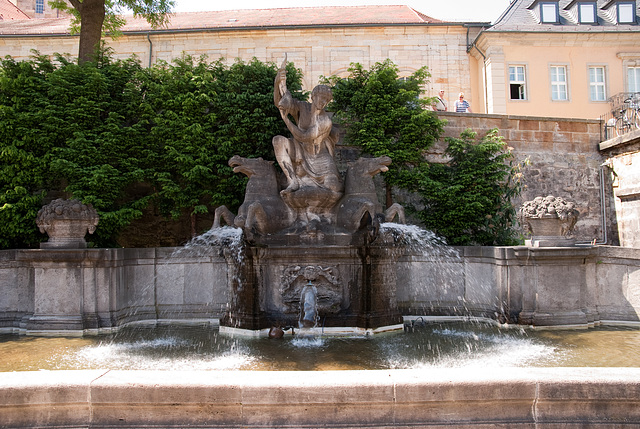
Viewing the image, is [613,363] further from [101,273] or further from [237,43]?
[237,43]

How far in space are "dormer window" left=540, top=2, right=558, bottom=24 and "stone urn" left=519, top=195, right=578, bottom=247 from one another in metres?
18.1

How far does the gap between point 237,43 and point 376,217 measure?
17.9 meters

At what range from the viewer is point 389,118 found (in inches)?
418

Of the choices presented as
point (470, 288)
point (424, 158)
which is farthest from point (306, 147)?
point (424, 158)

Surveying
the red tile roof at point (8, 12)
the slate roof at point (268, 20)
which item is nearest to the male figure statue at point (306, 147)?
the slate roof at point (268, 20)

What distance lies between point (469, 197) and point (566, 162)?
4.89m

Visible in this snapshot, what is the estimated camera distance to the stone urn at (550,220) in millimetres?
6137

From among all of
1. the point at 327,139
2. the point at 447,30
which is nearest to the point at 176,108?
the point at 327,139

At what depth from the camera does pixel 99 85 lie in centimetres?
981

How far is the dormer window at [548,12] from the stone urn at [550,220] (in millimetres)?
18105

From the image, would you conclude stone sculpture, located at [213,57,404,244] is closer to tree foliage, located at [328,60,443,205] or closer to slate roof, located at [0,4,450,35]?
tree foliage, located at [328,60,443,205]

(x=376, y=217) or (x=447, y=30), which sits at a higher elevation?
(x=447, y=30)

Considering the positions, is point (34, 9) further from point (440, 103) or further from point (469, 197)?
point (469, 197)

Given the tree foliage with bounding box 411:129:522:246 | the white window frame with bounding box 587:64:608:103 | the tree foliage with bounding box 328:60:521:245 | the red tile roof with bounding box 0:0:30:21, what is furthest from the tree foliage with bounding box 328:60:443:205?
the red tile roof with bounding box 0:0:30:21
